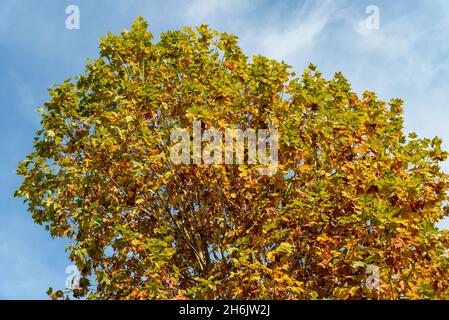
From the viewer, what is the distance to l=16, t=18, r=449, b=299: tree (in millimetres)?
10812

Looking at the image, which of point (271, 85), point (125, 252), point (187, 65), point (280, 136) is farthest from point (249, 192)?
point (187, 65)

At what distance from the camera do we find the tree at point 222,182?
1081 centimetres

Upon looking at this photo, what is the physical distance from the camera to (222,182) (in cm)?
1240

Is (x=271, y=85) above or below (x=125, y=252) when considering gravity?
above

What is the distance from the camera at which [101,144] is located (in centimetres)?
1257

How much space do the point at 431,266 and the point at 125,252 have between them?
7591 millimetres

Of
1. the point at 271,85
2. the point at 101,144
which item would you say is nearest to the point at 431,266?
the point at 271,85

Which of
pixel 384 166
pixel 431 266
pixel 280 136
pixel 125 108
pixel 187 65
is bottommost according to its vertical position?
pixel 431 266

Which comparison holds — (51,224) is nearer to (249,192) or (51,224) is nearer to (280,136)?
(249,192)
